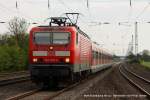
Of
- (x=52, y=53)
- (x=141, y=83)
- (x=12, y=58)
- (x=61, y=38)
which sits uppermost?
(x=61, y=38)

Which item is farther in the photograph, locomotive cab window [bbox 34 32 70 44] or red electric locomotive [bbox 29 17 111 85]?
locomotive cab window [bbox 34 32 70 44]

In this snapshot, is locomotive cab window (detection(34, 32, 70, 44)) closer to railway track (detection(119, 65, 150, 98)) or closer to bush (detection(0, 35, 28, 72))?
railway track (detection(119, 65, 150, 98))

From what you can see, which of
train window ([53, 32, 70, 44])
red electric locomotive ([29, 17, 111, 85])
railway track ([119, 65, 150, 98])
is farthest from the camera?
railway track ([119, 65, 150, 98])

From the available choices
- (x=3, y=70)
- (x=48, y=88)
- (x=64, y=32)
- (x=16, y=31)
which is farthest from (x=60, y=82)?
(x=16, y=31)

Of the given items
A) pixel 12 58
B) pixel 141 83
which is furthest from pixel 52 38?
pixel 12 58

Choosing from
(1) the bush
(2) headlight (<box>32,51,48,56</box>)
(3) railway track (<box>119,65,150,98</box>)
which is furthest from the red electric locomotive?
(1) the bush

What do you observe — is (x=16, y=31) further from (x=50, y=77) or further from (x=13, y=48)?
(x=50, y=77)

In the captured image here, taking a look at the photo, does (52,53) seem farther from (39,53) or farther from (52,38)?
(52,38)

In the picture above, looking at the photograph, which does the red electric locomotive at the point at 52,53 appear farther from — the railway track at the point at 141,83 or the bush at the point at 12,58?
→ the bush at the point at 12,58

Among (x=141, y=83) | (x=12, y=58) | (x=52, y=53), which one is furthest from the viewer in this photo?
(x=12, y=58)

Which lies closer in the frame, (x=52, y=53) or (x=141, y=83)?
(x=52, y=53)

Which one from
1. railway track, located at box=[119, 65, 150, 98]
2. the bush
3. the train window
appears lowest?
railway track, located at box=[119, 65, 150, 98]

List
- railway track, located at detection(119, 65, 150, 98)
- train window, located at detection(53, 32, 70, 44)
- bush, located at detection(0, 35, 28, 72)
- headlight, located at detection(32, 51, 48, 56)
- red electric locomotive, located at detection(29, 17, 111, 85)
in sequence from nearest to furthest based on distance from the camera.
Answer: red electric locomotive, located at detection(29, 17, 111, 85) → headlight, located at detection(32, 51, 48, 56) → train window, located at detection(53, 32, 70, 44) → railway track, located at detection(119, 65, 150, 98) → bush, located at detection(0, 35, 28, 72)

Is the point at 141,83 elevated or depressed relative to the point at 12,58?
depressed
